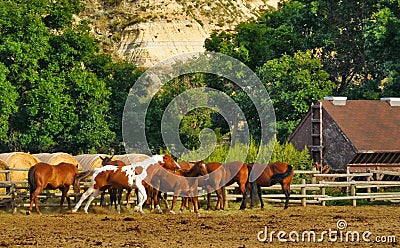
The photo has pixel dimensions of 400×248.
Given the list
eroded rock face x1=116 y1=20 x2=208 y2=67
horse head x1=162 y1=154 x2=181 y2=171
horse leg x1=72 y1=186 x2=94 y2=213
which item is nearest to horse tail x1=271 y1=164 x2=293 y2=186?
horse head x1=162 y1=154 x2=181 y2=171

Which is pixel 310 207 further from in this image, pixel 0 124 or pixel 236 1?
pixel 236 1

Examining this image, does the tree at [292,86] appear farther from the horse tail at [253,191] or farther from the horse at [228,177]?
the horse at [228,177]

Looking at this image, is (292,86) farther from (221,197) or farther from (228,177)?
(221,197)

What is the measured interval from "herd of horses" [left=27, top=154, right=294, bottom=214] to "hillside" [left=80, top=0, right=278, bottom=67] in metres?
48.5

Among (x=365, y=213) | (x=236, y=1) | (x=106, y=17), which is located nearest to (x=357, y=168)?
(x=365, y=213)

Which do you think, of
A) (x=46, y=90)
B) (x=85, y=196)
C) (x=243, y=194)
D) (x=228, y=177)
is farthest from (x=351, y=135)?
(x=46, y=90)

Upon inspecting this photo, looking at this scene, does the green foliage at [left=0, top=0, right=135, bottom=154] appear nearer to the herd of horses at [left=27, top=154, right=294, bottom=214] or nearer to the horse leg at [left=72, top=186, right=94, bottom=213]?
the herd of horses at [left=27, top=154, right=294, bottom=214]

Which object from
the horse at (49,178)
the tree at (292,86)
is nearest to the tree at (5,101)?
the tree at (292,86)

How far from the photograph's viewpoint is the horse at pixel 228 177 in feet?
75.9

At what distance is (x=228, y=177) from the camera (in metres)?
23.4

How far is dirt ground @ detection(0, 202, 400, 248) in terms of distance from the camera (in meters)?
15.5

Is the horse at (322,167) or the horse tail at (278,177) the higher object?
the horse at (322,167)

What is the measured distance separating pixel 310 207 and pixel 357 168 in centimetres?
958

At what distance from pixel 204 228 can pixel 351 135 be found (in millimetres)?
16912
